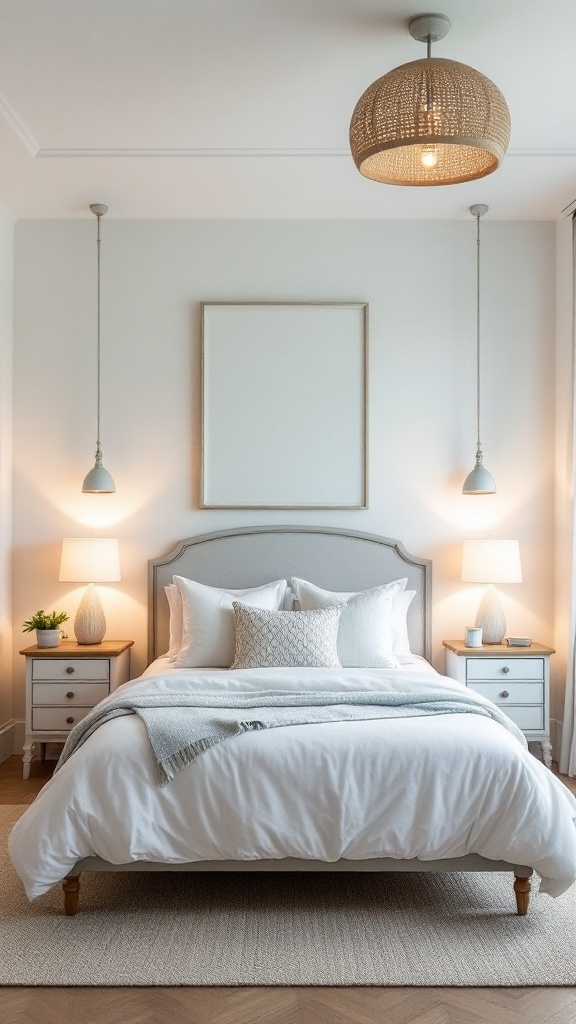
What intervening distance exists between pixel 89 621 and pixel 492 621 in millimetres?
2136

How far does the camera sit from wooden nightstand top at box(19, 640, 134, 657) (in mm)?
4434

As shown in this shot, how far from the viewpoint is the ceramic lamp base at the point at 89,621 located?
4637mm

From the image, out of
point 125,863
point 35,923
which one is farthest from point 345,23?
point 35,923

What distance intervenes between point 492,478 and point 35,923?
312 centimetres

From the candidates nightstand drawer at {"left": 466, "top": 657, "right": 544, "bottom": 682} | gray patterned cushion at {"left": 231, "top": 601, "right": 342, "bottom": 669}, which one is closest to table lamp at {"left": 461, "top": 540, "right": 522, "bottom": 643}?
nightstand drawer at {"left": 466, "top": 657, "right": 544, "bottom": 682}

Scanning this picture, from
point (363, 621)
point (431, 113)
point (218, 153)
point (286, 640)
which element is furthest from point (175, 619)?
point (431, 113)

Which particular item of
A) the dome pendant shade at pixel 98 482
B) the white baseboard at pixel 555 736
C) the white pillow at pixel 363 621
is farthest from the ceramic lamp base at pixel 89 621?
the white baseboard at pixel 555 736

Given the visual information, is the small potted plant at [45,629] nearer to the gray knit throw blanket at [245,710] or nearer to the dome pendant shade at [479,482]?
the gray knit throw blanket at [245,710]

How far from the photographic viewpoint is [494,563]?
15.0ft

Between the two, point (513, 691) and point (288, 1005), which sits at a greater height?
point (513, 691)

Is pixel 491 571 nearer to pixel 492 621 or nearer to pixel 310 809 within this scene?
pixel 492 621

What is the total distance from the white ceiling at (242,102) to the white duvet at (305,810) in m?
2.44

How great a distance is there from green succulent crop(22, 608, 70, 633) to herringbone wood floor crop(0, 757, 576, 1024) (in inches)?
89.7

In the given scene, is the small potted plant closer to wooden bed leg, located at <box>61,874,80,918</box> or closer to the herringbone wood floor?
wooden bed leg, located at <box>61,874,80,918</box>
